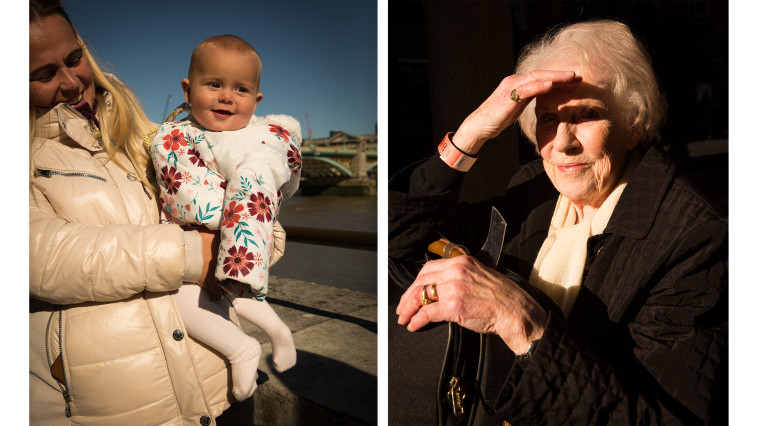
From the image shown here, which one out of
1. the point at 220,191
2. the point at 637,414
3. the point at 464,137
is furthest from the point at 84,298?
the point at 637,414

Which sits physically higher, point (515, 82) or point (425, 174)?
point (515, 82)

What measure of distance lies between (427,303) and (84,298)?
0.84 metres

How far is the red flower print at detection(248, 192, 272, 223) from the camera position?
1.28 m

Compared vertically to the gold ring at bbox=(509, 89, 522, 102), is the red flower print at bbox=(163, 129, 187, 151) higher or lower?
lower

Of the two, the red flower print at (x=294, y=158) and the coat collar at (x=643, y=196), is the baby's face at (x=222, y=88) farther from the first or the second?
the coat collar at (x=643, y=196)

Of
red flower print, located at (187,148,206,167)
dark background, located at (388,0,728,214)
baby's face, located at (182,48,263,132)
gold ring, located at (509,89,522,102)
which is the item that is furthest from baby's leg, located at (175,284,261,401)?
gold ring, located at (509,89,522,102)

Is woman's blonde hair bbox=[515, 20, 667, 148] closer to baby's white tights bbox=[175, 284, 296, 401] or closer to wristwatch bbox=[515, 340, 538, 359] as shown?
wristwatch bbox=[515, 340, 538, 359]

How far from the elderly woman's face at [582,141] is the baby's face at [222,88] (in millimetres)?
763

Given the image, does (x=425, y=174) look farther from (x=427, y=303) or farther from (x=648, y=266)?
(x=648, y=266)

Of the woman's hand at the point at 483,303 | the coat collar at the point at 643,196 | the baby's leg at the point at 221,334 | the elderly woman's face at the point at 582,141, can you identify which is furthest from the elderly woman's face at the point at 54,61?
the coat collar at the point at 643,196

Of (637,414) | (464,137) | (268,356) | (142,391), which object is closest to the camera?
(637,414)

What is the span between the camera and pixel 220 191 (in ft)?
4.32

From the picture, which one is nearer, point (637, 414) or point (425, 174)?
point (637, 414)

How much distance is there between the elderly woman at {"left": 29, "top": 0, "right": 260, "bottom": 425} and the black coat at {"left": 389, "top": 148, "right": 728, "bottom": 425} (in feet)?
2.85
